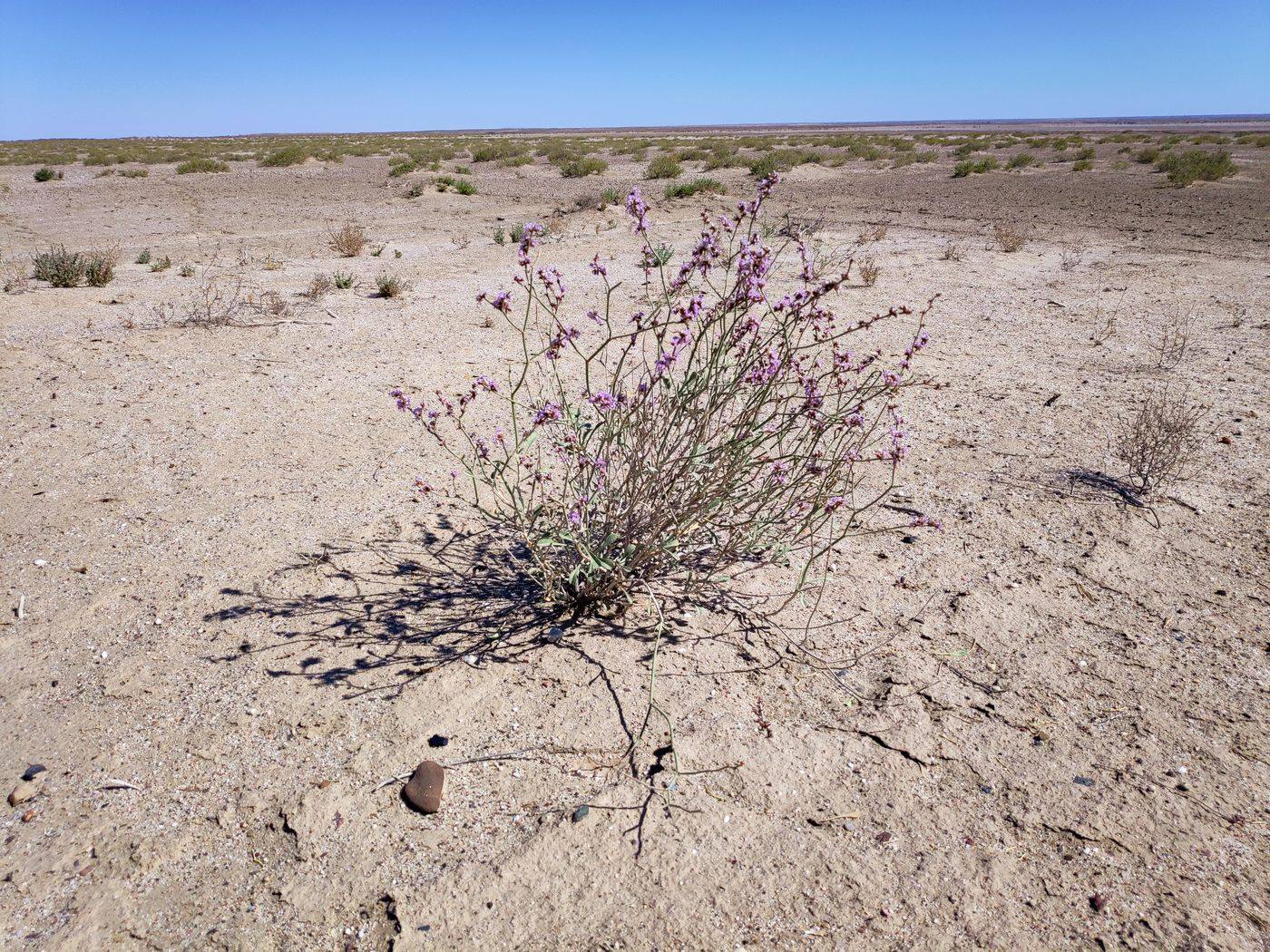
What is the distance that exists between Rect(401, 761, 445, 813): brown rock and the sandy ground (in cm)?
3

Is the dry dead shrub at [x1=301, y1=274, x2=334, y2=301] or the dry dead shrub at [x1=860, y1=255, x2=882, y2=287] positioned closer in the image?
the dry dead shrub at [x1=301, y1=274, x2=334, y2=301]

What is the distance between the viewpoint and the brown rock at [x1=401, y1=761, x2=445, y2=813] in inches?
77.3

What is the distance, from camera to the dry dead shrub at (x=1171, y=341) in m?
5.32

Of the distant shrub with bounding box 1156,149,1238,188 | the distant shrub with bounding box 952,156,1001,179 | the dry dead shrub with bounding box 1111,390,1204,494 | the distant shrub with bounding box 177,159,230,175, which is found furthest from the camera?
the distant shrub with bounding box 177,159,230,175

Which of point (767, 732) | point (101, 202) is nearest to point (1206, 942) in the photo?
point (767, 732)

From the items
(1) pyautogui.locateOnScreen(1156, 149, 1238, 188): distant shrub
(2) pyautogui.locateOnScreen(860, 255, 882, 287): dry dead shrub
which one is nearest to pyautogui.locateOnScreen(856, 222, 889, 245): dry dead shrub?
(2) pyautogui.locateOnScreen(860, 255, 882, 287): dry dead shrub

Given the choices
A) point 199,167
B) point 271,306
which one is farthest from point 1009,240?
point 199,167

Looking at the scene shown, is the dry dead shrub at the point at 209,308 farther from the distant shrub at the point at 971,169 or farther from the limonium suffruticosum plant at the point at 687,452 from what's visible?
the distant shrub at the point at 971,169

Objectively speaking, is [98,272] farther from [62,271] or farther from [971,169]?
[971,169]

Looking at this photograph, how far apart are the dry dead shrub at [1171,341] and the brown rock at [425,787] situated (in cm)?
543

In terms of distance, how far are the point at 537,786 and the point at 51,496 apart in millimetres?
2836

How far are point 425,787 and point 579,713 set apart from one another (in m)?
0.48

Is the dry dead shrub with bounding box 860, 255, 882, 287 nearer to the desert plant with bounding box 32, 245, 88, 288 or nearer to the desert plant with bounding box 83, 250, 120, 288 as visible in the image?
the desert plant with bounding box 83, 250, 120, 288

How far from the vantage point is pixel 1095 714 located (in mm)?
2277
